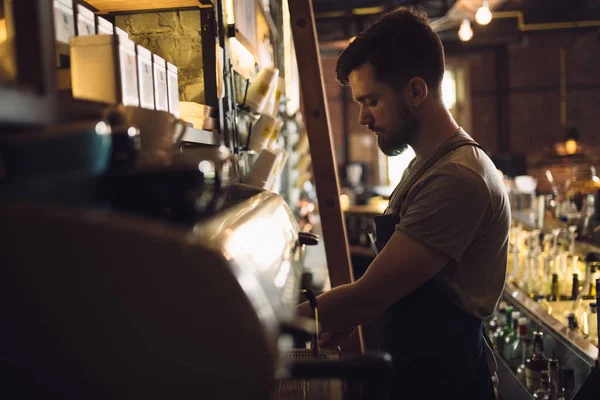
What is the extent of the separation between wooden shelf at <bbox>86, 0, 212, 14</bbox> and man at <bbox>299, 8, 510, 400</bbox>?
0.49m

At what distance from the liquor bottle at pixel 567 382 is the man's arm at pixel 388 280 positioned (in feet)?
3.56

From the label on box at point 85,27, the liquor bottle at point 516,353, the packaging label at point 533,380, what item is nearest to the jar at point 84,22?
the label on box at point 85,27

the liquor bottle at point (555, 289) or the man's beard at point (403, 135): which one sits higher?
the man's beard at point (403, 135)

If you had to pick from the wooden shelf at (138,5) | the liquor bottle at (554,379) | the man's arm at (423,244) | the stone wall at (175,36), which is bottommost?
the liquor bottle at (554,379)

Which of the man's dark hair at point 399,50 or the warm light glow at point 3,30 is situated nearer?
the warm light glow at point 3,30

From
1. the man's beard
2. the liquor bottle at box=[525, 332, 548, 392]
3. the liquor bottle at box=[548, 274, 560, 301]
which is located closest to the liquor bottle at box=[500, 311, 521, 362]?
the liquor bottle at box=[548, 274, 560, 301]

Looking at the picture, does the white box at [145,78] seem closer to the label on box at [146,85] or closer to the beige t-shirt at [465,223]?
the label on box at [146,85]

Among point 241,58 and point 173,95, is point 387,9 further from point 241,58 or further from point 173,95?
point 173,95

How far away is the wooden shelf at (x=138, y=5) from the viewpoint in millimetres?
A: 1579

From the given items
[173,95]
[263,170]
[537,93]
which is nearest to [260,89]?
[263,170]

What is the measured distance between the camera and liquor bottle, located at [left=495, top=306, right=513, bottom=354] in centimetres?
282

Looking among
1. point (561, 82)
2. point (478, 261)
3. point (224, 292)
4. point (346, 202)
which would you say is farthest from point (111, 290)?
point (561, 82)

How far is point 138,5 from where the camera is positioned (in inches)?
64.2

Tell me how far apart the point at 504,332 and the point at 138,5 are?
2334 millimetres
